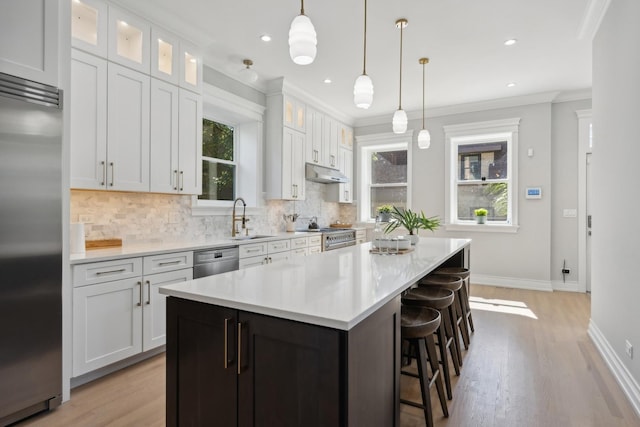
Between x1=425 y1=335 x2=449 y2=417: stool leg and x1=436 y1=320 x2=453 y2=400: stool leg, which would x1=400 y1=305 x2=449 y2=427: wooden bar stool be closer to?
x1=425 y1=335 x2=449 y2=417: stool leg

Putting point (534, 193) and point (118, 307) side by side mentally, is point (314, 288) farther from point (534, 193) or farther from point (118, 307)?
point (534, 193)

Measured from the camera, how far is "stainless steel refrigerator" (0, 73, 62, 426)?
6.13 feet

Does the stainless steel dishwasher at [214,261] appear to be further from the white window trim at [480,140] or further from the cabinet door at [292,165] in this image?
the white window trim at [480,140]

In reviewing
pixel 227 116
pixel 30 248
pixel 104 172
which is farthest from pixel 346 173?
pixel 30 248

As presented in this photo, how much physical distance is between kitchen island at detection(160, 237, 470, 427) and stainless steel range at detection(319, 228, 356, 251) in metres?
3.36

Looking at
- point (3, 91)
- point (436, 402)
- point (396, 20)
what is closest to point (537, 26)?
point (396, 20)

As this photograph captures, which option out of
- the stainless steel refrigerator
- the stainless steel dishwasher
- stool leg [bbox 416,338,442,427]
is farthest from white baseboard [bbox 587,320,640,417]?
the stainless steel refrigerator

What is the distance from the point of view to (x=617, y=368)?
249cm

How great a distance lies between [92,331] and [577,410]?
314 centimetres

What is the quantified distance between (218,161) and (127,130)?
1529 mm

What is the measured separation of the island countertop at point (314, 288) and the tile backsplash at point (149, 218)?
1727 millimetres

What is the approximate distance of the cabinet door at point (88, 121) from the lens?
250cm

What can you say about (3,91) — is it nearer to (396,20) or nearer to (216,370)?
(216,370)

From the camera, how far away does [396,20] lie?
3160 millimetres
